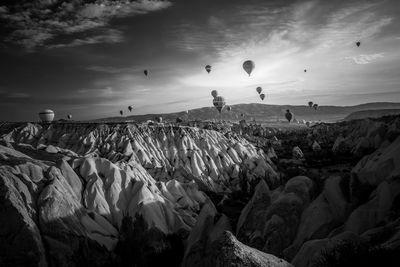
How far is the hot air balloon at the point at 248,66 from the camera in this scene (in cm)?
5203

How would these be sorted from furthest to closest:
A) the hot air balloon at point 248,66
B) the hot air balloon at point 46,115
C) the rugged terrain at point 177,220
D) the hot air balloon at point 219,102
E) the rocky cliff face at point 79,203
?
the hot air balloon at point 46,115 → the hot air balloon at point 219,102 → the hot air balloon at point 248,66 → the rocky cliff face at point 79,203 → the rugged terrain at point 177,220

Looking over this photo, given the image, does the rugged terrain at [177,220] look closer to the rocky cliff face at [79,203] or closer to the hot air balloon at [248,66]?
the rocky cliff face at [79,203]

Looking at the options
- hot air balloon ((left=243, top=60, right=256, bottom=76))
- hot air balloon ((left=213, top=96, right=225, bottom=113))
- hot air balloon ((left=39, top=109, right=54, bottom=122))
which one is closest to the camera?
hot air balloon ((left=243, top=60, right=256, bottom=76))

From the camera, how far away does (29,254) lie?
42.5ft

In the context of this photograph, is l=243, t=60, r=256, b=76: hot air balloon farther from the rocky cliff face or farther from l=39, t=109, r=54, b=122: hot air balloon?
l=39, t=109, r=54, b=122: hot air balloon

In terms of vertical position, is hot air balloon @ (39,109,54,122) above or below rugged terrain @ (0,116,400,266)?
above

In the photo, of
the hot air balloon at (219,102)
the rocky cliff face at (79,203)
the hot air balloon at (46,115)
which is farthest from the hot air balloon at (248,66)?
the hot air balloon at (46,115)

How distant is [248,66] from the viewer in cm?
5231

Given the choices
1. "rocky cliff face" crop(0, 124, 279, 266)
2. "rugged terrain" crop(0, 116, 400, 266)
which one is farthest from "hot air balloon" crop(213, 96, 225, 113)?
"rugged terrain" crop(0, 116, 400, 266)

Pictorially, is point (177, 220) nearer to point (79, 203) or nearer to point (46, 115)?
point (79, 203)

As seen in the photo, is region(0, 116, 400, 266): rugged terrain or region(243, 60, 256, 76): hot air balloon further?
region(243, 60, 256, 76): hot air balloon

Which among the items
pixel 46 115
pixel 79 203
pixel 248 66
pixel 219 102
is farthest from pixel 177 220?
pixel 46 115

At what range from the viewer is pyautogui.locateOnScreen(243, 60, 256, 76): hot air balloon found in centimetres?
5203

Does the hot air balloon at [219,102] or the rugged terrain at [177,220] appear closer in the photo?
the rugged terrain at [177,220]
